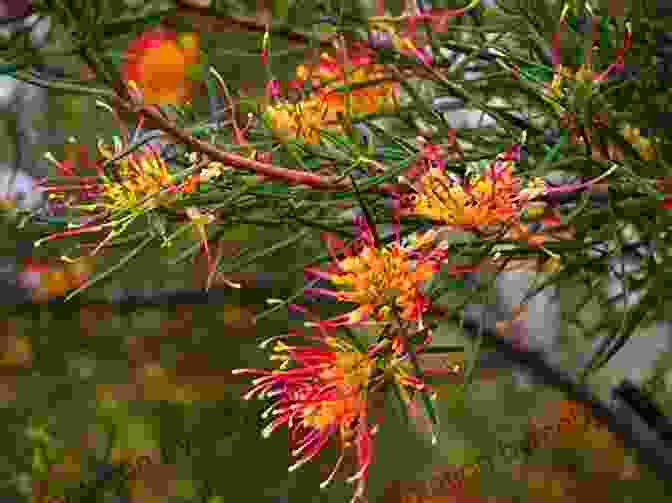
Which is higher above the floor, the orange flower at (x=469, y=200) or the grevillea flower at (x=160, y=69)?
the orange flower at (x=469, y=200)

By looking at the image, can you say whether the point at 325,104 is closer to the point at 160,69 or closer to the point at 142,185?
the point at 142,185

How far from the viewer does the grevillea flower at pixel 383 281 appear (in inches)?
15.2

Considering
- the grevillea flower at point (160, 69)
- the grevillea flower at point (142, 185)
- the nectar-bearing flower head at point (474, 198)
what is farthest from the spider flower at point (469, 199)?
the grevillea flower at point (160, 69)

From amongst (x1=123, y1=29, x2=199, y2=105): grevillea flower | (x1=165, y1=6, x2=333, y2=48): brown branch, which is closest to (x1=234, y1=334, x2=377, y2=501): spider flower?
(x1=165, y1=6, x2=333, y2=48): brown branch

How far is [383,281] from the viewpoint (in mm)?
388

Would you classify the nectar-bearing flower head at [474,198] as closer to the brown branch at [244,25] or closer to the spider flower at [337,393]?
the spider flower at [337,393]

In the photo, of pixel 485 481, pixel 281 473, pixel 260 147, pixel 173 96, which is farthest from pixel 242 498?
pixel 260 147

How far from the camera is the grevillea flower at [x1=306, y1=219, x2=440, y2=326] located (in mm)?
385

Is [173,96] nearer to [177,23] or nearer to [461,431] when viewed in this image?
[177,23]

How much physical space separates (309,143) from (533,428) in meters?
0.77

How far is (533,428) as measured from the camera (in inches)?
44.3

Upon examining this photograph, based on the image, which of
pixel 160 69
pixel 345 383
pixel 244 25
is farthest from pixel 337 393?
pixel 160 69

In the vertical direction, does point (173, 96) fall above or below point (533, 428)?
above

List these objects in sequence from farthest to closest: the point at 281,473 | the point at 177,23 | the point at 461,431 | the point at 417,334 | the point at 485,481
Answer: the point at 461,431 < the point at 281,473 < the point at 485,481 < the point at 177,23 < the point at 417,334
